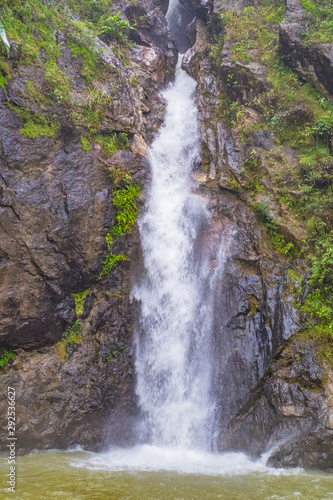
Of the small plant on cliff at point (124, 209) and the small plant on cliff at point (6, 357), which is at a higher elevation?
the small plant on cliff at point (124, 209)

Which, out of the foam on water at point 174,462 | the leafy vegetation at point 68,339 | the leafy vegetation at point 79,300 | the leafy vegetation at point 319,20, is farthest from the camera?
the leafy vegetation at point 319,20

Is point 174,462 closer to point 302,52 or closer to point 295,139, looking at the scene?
point 295,139

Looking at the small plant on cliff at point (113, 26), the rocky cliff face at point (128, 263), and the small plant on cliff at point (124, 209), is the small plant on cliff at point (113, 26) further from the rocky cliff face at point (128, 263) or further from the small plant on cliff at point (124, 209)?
the small plant on cliff at point (124, 209)

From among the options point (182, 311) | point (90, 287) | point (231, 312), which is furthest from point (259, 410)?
point (90, 287)

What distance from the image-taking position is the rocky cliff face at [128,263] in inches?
290

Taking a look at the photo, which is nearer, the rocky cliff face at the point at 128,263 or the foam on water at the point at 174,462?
the foam on water at the point at 174,462

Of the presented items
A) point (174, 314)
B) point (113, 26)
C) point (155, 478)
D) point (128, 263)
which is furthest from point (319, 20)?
point (155, 478)

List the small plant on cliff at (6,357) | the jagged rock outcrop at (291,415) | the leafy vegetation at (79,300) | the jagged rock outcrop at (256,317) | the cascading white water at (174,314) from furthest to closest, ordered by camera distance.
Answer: the leafy vegetation at (79,300)
the cascading white water at (174,314)
the small plant on cliff at (6,357)
the jagged rock outcrop at (256,317)
the jagged rock outcrop at (291,415)

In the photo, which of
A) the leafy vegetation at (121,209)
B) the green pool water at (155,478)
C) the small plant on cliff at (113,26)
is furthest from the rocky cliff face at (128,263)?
the small plant on cliff at (113,26)

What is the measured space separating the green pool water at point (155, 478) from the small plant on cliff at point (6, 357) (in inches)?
76.8

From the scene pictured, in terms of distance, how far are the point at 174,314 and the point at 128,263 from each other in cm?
198

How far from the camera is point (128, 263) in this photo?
918cm

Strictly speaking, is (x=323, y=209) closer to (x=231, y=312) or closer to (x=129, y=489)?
(x=231, y=312)

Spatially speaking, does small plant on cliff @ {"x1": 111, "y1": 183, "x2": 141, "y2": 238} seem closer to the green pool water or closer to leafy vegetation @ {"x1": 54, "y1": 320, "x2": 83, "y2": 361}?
leafy vegetation @ {"x1": 54, "y1": 320, "x2": 83, "y2": 361}
